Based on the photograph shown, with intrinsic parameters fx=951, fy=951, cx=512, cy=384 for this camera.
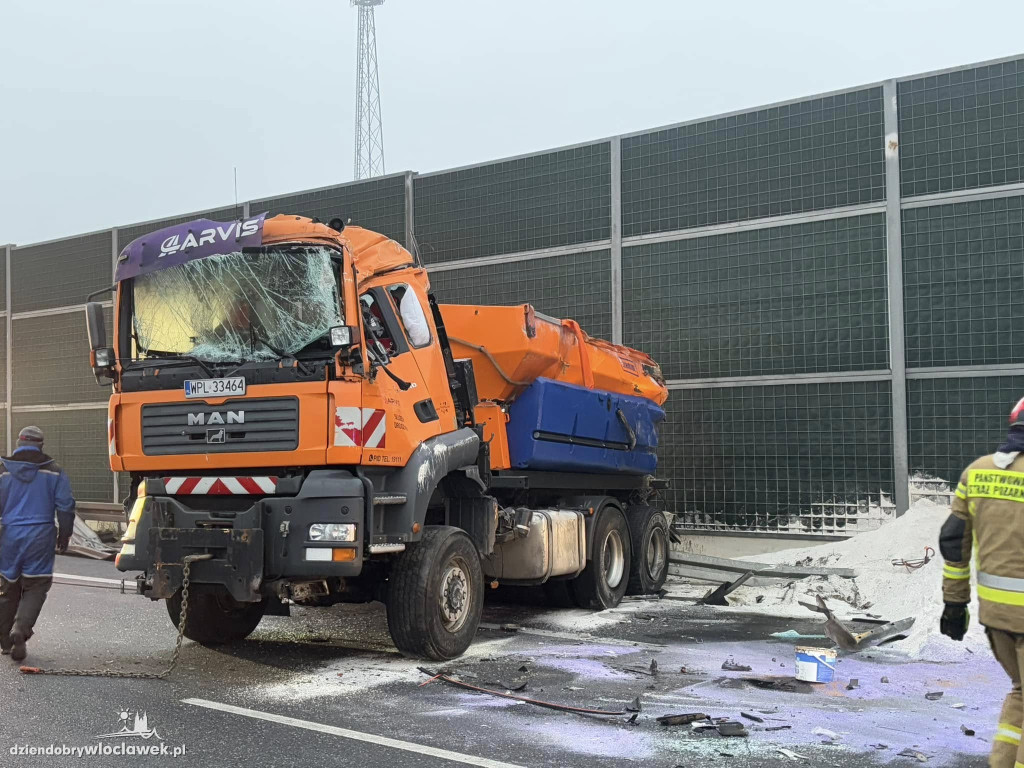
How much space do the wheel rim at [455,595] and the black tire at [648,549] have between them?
15.2ft

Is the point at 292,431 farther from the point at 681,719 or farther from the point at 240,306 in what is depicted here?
the point at 681,719

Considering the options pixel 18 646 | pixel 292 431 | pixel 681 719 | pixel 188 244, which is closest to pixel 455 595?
pixel 292 431

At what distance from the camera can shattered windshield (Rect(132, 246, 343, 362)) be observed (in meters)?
7.17

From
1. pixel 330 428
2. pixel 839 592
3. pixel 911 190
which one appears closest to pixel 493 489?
pixel 330 428

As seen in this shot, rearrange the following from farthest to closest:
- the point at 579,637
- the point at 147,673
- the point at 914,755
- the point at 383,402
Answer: the point at 579,637, the point at 383,402, the point at 147,673, the point at 914,755

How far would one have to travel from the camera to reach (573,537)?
1041 cm

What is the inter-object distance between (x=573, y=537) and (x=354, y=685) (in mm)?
4076

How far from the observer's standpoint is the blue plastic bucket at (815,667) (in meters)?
6.87

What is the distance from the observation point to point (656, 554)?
41.7ft

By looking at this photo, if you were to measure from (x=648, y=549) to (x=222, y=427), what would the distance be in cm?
684

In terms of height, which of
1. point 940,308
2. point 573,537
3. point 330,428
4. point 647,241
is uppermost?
point 647,241

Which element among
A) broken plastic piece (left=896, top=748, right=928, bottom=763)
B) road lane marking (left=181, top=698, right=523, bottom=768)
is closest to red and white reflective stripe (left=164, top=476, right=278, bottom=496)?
road lane marking (left=181, top=698, right=523, bottom=768)

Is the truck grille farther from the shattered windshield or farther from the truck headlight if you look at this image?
the truck headlight

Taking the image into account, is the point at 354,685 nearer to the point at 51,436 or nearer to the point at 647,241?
the point at 647,241
